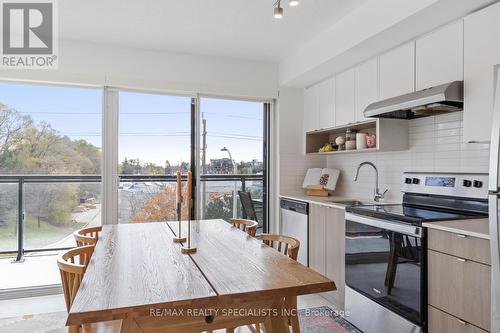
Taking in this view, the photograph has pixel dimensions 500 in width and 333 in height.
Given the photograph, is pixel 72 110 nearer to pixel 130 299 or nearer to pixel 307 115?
pixel 307 115

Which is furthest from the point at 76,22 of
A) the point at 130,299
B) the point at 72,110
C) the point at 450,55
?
the point at 450,55

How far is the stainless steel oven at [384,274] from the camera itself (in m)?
2.08

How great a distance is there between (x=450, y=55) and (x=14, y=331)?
148 inches

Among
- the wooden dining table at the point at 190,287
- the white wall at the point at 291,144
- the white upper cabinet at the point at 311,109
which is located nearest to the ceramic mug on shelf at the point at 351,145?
the white upper cabinet at the point at 311,109

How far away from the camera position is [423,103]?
2.33 m

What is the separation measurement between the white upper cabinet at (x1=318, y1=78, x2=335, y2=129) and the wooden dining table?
2150 millimetres

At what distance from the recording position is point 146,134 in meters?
3.79

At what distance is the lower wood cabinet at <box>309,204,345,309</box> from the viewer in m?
2.96

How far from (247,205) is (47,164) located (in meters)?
2.16

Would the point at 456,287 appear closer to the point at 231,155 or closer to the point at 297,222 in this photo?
the point at 297,222

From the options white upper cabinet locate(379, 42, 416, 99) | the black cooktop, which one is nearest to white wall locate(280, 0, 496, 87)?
white upper cabinet locate(379, 42, 416, 99)

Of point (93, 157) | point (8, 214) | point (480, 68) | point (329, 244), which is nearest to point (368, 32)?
point (480, 68)

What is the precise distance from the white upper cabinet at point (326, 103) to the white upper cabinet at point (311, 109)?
8 cm

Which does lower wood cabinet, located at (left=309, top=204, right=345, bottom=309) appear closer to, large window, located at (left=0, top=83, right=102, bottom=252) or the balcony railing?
the balcony railing
